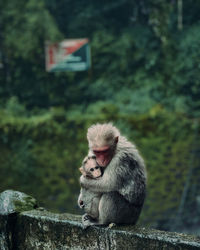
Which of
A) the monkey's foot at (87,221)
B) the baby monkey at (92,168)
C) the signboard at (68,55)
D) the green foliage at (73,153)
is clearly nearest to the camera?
the monkey's foot at (87,221)

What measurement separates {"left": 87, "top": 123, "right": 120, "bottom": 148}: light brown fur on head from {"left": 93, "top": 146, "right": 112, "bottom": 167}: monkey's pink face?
4cm

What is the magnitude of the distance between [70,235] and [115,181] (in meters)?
0.59

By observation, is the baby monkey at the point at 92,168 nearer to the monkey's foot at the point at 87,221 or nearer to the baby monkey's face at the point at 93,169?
the baby monkey's face at the point at 93,169

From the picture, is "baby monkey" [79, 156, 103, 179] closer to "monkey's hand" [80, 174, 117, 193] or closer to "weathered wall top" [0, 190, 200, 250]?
"monkey's hand" [80, 174, 117, 193]

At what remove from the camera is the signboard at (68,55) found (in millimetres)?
12727

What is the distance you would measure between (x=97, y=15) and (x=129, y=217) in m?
11.7

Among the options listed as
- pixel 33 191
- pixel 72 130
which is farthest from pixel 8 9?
pixel 33 191

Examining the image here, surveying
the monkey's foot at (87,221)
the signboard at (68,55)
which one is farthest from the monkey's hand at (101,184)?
the signboard at (68,55)

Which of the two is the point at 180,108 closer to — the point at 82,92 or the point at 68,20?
the point at 82,92

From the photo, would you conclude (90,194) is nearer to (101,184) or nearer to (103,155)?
(101,184)

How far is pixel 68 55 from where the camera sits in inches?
500

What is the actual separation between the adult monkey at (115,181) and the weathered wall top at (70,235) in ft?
0.47

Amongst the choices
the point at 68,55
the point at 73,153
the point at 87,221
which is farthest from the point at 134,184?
the point at 68,55

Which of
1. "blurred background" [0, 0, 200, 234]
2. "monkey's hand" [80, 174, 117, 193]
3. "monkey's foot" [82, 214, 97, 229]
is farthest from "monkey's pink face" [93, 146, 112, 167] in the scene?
"blurred background" [0, 0, 200, 234]
